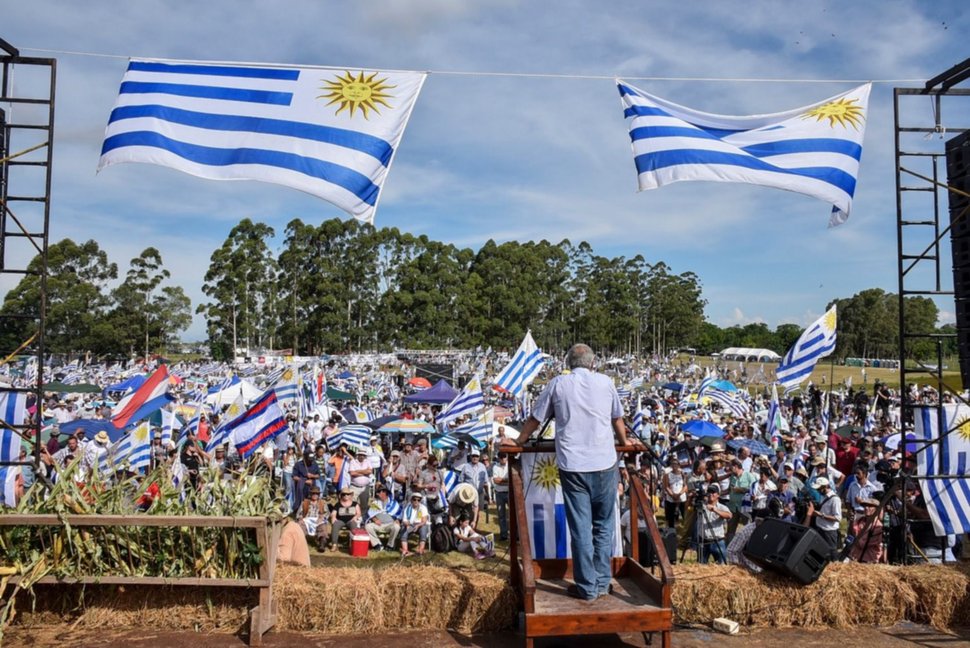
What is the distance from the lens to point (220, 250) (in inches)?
2749

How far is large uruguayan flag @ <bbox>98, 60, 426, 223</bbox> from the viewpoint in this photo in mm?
6691

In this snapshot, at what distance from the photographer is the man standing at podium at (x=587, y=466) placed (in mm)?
4859

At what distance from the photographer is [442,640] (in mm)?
5098

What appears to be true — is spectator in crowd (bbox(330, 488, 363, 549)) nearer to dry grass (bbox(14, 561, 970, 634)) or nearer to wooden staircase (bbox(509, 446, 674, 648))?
dry grass (bbox(14, 561, 970, 634))

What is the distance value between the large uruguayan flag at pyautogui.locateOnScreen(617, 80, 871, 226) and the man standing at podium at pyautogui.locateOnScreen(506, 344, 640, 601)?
10.9 ft

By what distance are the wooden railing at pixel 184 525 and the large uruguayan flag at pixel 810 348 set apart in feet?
43.7

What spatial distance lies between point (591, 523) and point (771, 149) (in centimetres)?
477

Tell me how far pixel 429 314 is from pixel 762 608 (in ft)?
215

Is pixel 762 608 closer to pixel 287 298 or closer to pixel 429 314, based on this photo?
pixel 429 314

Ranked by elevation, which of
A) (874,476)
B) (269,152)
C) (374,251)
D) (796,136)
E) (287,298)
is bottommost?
(874,476)

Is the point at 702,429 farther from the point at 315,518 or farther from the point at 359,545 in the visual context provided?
the point at 315,518

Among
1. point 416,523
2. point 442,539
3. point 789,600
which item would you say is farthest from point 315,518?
point 789,600

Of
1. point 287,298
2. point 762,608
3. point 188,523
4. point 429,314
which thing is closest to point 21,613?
point 188,523

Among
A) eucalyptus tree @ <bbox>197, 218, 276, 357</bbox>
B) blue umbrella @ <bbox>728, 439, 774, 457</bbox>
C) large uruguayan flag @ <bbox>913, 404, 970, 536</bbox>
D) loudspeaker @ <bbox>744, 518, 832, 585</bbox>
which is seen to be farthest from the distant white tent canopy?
loudspeaker @ <bbox>744, 518, 832, 585</bbox>
